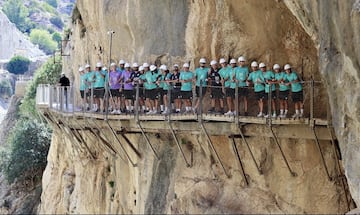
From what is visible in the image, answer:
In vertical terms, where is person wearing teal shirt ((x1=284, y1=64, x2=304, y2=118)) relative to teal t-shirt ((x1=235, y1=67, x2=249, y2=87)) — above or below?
below

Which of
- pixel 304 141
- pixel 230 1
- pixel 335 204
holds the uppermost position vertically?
pixel 230 1

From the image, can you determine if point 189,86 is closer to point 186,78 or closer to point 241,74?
point 186,78

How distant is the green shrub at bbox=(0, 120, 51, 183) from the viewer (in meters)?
41.4

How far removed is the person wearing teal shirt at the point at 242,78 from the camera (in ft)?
53.4

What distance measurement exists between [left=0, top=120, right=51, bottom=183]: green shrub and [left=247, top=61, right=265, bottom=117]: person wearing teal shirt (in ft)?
86.5

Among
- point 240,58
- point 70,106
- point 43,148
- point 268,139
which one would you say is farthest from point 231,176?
point 43,148

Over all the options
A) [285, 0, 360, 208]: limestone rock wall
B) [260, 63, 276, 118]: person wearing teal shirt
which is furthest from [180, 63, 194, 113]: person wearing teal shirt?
[285, 0, 360, 208]: limestone rock wall

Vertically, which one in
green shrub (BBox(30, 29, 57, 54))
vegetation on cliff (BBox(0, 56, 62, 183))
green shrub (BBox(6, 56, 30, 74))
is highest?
green shrub (BBox(30, 29, 57, 54))

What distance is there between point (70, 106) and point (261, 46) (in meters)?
6.33

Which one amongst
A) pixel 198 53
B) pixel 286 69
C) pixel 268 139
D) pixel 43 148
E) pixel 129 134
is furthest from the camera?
pixel 43 148

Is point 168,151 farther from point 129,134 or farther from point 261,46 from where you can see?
point 261,46

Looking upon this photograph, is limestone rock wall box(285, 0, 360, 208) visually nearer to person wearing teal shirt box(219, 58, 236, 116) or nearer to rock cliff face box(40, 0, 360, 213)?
rock cliff face box(40, 0, 360, 213)

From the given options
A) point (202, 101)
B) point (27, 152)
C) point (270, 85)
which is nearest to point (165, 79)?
point (202, 101)

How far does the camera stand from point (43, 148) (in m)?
42.8
